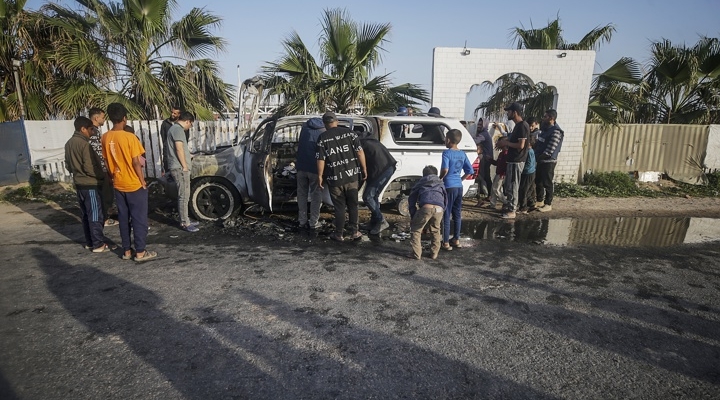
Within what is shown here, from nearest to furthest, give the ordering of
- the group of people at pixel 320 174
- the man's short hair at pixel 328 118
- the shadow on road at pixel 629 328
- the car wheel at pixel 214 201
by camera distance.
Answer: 1. the shadow on road at pixel 629 328
2. the group of people at pixel 320 174
3. the man's short hair at pixel 328 118
4. the car wheel at pixel 214 201

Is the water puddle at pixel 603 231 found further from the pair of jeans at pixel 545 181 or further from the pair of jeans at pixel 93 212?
the pair of jeans at pixel 93 212

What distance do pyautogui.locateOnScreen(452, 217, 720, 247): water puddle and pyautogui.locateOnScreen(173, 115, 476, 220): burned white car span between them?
0.94 metres

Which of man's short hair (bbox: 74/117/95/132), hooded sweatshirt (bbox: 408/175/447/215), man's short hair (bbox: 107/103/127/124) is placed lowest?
hooded sweatshirt (bbox: 408/175/447/215)

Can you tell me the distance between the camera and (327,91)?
976cm

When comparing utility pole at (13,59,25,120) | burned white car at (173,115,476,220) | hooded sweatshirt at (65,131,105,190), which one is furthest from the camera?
utility pole at (13,59,25,120)

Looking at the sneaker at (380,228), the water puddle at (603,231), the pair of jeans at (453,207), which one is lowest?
the water puddle at (603,231)

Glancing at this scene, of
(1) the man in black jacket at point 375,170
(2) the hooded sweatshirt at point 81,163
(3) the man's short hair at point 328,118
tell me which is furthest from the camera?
(1) the man in black jacket at point 375,170

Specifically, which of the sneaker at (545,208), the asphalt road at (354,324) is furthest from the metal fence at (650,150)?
the asphalt road at (354,324)

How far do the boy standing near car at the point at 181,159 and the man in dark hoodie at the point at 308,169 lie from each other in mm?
1524

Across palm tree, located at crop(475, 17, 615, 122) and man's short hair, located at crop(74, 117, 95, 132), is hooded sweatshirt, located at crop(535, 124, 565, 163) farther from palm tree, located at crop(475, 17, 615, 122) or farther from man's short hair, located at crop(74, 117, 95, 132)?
man's short hair, located at crop(74, 117, 95, 132)

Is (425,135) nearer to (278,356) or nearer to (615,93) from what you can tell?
(278,356)

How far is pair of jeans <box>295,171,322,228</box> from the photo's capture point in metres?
5.64

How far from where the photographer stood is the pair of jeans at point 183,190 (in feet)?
18.1

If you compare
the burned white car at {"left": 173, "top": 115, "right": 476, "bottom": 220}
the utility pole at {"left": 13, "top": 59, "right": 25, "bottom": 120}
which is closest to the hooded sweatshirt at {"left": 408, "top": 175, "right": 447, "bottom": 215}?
the burned white car at {"left": 173, "top": 115, "right": 476, "bottom": 220}
